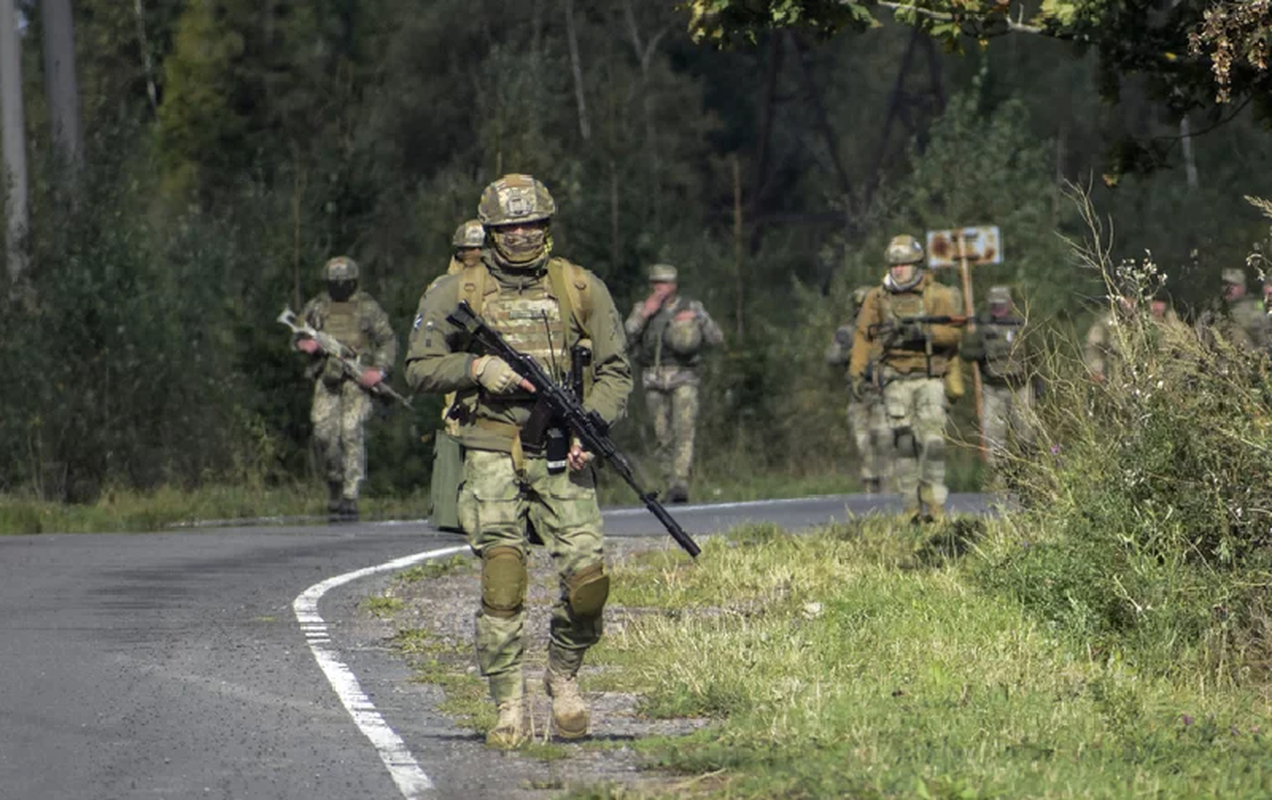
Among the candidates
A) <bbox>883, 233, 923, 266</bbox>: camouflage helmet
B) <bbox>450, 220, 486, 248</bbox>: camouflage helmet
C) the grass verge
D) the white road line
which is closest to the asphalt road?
the white road line

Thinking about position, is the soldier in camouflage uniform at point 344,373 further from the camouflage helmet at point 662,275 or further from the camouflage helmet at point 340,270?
the camouflage helmet at point 662,275

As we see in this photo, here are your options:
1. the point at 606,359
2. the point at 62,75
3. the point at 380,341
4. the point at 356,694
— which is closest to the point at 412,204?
the point at 62,75

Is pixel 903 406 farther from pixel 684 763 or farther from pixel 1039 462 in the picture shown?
pixel 684 763

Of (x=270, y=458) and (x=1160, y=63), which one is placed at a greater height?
(x=1160, y=63)

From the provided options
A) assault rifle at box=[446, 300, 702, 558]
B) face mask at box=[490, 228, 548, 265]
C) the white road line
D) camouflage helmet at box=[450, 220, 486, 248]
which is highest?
camouflage helmet at box=[450, 220, 486, 248]

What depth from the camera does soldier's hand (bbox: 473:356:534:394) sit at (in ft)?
29.6

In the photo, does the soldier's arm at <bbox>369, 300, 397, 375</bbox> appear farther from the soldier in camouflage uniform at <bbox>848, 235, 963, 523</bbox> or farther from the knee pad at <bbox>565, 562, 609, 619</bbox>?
the knee pad at <bbox>565, 562, 609, 619</bbox>

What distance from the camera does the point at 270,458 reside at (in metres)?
25.5

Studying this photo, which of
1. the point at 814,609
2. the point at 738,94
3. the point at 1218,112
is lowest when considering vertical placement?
the point at 814,609

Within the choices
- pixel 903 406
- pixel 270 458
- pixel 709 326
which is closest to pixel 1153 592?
pixel 903 406

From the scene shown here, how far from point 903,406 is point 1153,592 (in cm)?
730

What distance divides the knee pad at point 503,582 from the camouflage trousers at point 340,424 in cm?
1258

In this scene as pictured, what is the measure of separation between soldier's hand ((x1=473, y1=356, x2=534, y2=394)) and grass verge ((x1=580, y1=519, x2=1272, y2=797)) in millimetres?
1342

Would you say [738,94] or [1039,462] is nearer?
[1039,462]
